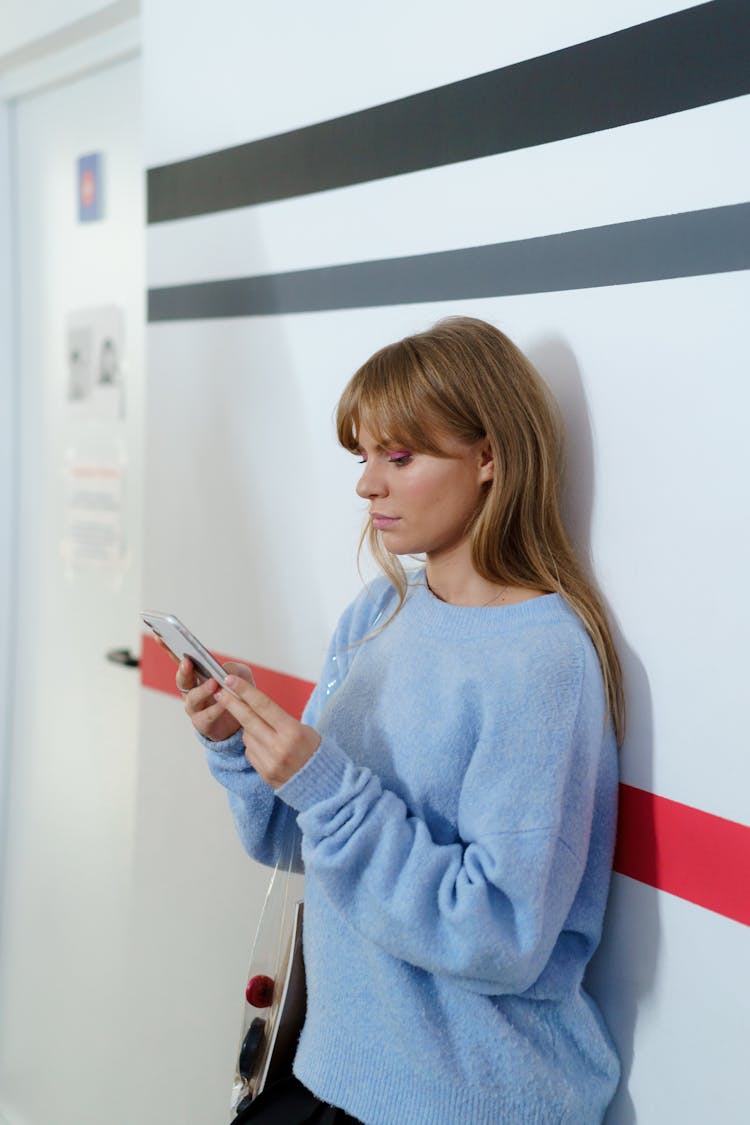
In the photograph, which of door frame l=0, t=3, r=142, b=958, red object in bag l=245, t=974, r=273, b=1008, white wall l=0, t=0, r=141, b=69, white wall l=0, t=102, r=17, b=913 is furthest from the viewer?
white wall l=0, t=102, r=17, b=913

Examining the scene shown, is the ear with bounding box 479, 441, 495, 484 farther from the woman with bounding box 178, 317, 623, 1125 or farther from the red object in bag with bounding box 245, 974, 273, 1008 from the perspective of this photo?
the red object in bag with bounding box 245, 974, 273, 1008

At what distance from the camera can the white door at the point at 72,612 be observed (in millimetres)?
2498

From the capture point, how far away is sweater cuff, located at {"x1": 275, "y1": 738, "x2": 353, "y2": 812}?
117 centimetres

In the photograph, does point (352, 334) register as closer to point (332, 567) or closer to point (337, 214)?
point (337, 214)

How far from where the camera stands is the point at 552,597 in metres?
1.24

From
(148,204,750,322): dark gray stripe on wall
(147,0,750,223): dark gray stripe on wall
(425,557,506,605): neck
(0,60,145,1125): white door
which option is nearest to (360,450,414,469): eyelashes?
(425,557,506,605): neck

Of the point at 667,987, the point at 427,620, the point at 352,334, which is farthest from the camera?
the point at 352,334

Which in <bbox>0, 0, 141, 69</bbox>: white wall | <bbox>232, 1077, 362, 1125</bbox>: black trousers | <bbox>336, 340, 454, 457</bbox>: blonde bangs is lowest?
<bbox>232, 1077, 362, 1125</bbox>: black trousers

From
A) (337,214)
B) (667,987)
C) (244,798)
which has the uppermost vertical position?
(337,214)

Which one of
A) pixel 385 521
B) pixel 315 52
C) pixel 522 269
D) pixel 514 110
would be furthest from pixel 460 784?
pixel 315 52

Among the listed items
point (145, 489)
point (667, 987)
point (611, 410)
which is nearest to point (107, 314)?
point (145, 489)

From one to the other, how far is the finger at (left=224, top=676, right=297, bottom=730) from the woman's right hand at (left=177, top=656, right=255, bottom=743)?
7 cm

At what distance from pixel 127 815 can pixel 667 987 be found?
156 centimetres

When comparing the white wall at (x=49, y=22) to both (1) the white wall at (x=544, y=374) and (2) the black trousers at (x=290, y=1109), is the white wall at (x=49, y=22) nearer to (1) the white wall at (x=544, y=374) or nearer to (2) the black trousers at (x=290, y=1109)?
(1) the white wall at (x=544, y=374)
